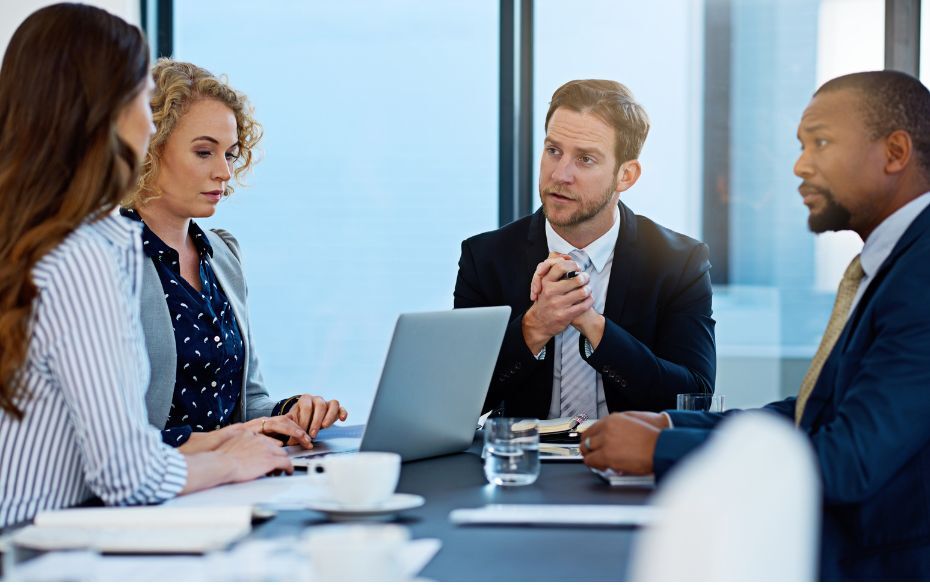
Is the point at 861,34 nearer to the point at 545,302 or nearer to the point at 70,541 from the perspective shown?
the point at 545,302

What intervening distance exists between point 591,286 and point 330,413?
0.84 meters

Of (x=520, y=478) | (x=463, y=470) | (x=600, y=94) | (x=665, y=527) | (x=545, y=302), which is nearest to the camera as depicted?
(x=665, y=527)

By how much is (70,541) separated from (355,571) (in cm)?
38

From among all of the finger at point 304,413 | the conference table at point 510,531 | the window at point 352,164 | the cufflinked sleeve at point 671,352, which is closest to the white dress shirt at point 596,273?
the cufflinked sleeve at point 671,352

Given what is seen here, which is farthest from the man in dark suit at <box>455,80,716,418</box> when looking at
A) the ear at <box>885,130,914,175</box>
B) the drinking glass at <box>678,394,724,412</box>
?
the ear at <box>885,130,914,175</box>

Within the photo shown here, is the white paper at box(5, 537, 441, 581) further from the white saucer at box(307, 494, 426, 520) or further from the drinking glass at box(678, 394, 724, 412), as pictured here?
the drinking glass at box(678, 394, 724, 412)

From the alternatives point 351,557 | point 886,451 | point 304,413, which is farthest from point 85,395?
point 886,451

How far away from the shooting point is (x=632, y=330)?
259 cm

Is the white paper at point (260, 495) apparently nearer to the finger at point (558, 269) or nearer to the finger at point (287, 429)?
the finger at point (287, 429)

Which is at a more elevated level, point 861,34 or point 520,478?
point 861,34

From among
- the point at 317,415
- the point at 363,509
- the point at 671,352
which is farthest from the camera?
the point at 671,352

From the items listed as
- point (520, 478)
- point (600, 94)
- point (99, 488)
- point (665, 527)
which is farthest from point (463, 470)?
point (600, 94)

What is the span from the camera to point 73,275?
1.30 m

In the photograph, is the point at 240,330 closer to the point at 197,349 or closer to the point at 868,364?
the point at 197,349
